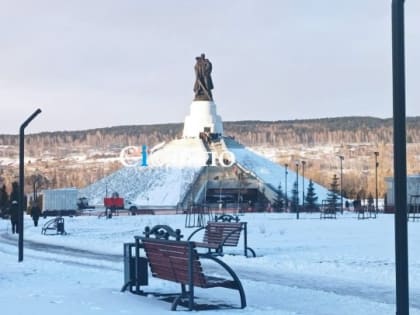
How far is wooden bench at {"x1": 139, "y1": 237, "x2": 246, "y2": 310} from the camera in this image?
11.5 meters

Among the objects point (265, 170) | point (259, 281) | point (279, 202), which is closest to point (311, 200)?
point (279, 202)

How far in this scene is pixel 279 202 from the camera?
77.2 meters

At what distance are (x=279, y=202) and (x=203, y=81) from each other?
17992 millimetres

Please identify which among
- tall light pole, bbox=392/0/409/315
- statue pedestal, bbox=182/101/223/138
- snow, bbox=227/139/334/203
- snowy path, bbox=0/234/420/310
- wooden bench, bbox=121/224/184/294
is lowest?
snowy path, bbox=0/234/420/310

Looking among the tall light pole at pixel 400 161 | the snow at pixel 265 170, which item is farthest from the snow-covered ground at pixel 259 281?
the snow at pixel 265 170

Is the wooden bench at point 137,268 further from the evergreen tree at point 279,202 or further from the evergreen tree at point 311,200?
the evergreen tree at point 311,200

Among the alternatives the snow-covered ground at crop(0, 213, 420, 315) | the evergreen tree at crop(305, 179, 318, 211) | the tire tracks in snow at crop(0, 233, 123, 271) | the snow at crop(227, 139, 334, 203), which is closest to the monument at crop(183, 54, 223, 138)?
the snow at crop(227, 139, 334, 203)

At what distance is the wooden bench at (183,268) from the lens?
11.5 metres

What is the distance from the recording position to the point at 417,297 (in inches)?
515

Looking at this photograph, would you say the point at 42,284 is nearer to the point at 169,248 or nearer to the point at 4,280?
the point at 4,280

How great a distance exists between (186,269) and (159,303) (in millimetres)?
764

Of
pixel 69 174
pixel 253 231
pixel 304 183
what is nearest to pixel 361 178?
pixel 69 174

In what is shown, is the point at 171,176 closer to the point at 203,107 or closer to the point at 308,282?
the point at 203,107

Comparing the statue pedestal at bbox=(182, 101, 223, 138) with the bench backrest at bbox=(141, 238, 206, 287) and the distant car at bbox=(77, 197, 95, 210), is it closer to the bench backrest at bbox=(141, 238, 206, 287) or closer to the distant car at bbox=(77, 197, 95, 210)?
the distant car at bbox=(77, 197, 95, 210)
